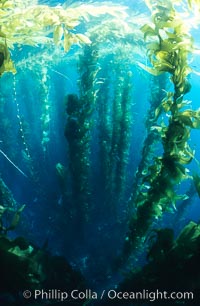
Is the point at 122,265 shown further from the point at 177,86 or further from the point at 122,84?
the point at 122,84

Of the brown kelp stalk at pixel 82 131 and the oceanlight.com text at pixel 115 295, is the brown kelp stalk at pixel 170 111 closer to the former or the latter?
the oceanlight.com text at pixel 115 295

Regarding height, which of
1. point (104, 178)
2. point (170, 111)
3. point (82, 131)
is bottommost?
point (104, 178)

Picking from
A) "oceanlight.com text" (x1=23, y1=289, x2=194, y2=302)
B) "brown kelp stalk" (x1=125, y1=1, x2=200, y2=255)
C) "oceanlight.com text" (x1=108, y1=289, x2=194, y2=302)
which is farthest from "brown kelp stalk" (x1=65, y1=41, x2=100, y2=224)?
"oceanlight.com text" (x1=108, y1=289, x2=194, y2=302)

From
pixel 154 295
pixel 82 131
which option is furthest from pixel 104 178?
pixel 154 295

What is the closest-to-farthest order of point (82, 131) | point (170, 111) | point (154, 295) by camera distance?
point (170, 111) < point (154, 295) < point (82, 131)

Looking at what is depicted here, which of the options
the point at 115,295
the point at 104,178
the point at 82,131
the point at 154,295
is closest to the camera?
the point at 154,295

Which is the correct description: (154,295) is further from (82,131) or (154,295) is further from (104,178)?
(104,178)

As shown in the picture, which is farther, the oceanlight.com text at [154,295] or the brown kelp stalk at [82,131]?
the brown kelp stalk at [82,131]

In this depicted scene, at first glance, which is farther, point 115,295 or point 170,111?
point 115,295

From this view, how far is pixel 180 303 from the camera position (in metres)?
3.23

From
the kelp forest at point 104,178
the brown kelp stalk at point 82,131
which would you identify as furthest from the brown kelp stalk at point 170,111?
the brown kelp stalk at point 82,131

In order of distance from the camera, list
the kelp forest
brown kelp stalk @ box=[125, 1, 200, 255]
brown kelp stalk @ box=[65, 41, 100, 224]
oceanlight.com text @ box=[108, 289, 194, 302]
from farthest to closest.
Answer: brown kelp stalk @ box=[65, 41, 100, 224], oceanlight.com text @ box=[108, 289, 194, 302], the kelp forest, brown kelp stalk @ box=[125, 1, 200, 255]

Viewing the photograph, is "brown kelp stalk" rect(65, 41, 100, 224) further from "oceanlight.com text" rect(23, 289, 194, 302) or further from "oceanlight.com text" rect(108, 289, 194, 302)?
"oceanlight.com text" rect(108, 289, 194, 302)

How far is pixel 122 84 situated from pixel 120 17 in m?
4.15
